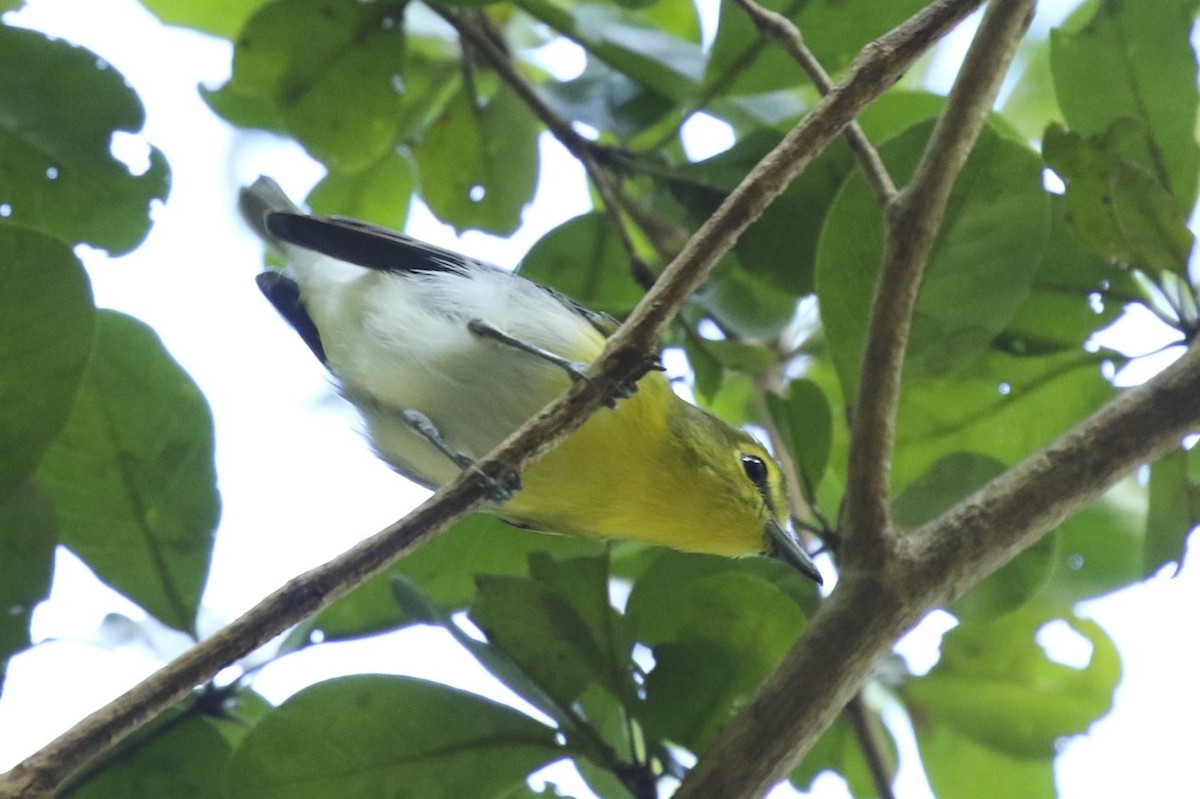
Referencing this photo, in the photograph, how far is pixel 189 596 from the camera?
210cm

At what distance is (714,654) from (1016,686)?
659mm

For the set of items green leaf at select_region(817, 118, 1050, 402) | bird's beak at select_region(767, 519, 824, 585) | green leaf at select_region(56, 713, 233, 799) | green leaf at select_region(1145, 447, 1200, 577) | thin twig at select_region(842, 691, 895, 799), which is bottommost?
green leaf at select_region(56, 713, 233, 799)

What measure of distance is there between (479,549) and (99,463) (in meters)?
0.64

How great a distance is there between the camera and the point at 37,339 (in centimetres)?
173

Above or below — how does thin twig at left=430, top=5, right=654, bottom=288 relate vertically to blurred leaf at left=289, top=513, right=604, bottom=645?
above

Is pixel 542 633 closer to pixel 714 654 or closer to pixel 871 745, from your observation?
pixel 714 654

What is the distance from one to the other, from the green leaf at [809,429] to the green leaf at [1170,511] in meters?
0.50

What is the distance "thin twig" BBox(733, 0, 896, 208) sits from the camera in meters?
1.84

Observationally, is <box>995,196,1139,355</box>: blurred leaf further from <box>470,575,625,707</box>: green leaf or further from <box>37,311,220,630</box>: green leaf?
<box>37,311,220,630</box>: green leaf

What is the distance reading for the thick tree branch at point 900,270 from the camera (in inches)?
68.8

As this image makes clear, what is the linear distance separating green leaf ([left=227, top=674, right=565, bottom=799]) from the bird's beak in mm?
591

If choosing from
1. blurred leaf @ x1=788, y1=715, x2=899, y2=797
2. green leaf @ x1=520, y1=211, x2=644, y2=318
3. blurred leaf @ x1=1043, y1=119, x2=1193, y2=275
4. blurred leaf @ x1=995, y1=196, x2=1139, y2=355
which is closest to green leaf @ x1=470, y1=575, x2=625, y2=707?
blurred leaf @ x1=788, y1=715, x2=899, y2=797

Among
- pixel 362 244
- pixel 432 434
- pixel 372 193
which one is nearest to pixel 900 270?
pixel 432 434

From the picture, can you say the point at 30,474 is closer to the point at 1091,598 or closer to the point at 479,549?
the point at 479,549
